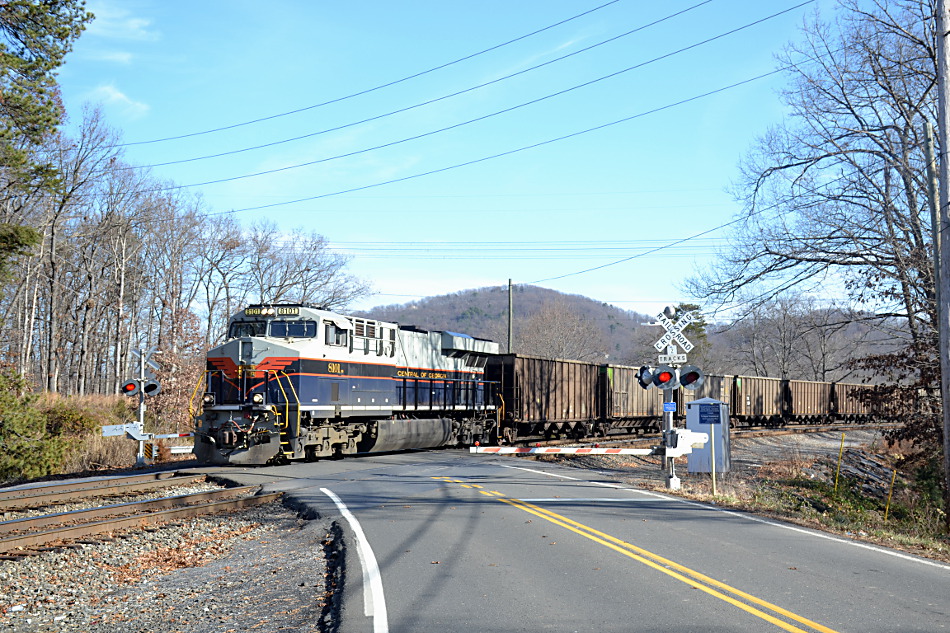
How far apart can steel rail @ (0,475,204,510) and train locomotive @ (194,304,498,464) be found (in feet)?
6.81

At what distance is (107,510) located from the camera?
12.1 metres

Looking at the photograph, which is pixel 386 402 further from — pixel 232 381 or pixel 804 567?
pixel 804 567

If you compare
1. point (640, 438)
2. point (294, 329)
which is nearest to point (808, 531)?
point (294, 329)

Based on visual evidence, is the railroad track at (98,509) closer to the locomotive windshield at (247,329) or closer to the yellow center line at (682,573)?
the locomotive windshield at (247,329)

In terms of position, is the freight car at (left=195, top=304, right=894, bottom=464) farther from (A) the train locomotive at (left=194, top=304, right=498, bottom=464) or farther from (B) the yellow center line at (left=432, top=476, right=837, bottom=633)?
(B) the yellow center line at (left=432, top=476, right=837, bottom=633)

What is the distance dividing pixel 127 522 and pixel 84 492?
3.76 meters

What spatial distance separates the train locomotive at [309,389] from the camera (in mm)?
18281

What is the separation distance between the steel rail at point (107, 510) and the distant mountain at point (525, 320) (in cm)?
7606

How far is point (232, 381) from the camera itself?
62.1 ft

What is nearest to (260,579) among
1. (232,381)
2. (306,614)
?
(306,614)

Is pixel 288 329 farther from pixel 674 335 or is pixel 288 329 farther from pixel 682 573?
pixel 682 573

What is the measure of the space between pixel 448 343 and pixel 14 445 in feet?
42.6

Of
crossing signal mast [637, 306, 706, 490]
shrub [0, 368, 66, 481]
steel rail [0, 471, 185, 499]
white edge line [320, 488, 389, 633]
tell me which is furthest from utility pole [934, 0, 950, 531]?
shrub [0, 368, 66, 481]

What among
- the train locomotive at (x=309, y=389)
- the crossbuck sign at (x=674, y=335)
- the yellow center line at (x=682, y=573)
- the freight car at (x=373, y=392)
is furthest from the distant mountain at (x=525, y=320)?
the yellow center line at (x=682, y=573)
